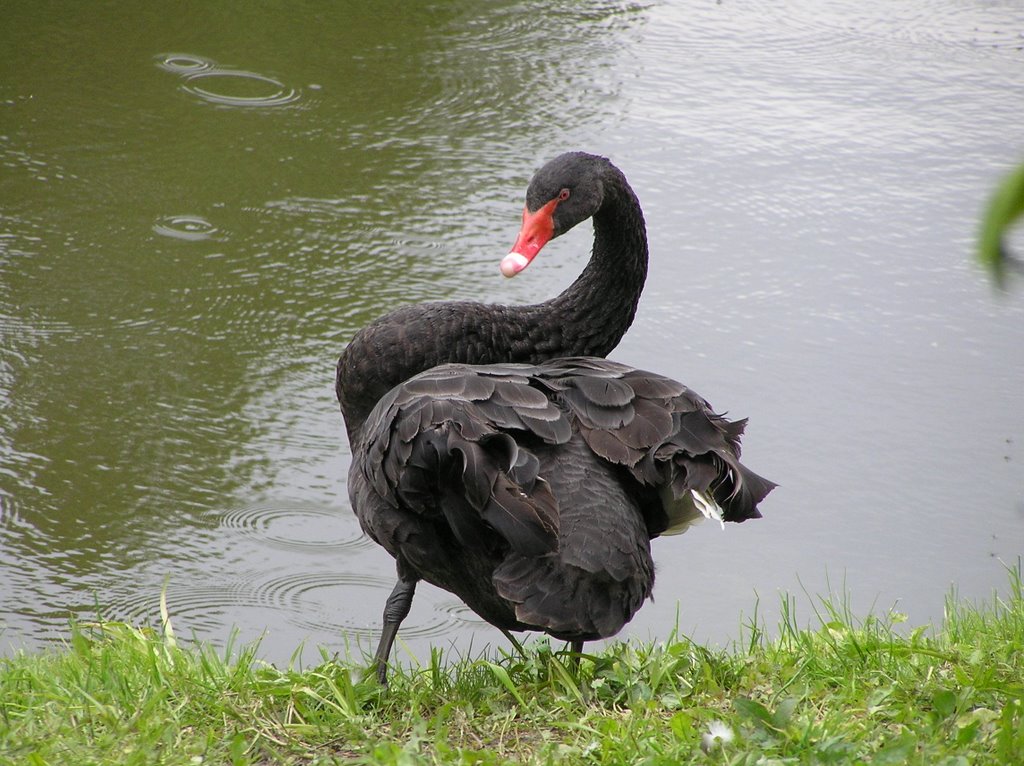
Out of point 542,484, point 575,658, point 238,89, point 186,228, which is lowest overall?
point 575,658

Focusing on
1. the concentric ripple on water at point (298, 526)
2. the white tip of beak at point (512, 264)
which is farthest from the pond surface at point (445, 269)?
the white tip of beak at point (512, 264)

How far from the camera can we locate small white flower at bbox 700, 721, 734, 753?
84.9 inches

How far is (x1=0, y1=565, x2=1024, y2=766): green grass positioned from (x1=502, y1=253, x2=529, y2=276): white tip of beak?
0.90 meters

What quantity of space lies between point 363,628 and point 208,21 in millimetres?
4409

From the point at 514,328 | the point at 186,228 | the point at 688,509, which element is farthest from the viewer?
the point at 186,228

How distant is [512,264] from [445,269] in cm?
203

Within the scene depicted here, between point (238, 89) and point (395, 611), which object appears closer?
point (395, 611)

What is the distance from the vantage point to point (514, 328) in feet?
10.4

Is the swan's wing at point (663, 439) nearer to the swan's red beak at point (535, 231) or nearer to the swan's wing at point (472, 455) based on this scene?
the swan's wing at point (472, 455)

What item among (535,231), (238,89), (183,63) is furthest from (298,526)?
(183,63)

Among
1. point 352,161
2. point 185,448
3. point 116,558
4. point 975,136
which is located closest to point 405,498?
point 116,558

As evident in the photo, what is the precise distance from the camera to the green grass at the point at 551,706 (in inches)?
85.7

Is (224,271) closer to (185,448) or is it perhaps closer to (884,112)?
(185,448)

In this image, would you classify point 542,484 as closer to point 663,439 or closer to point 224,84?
point 663,439
